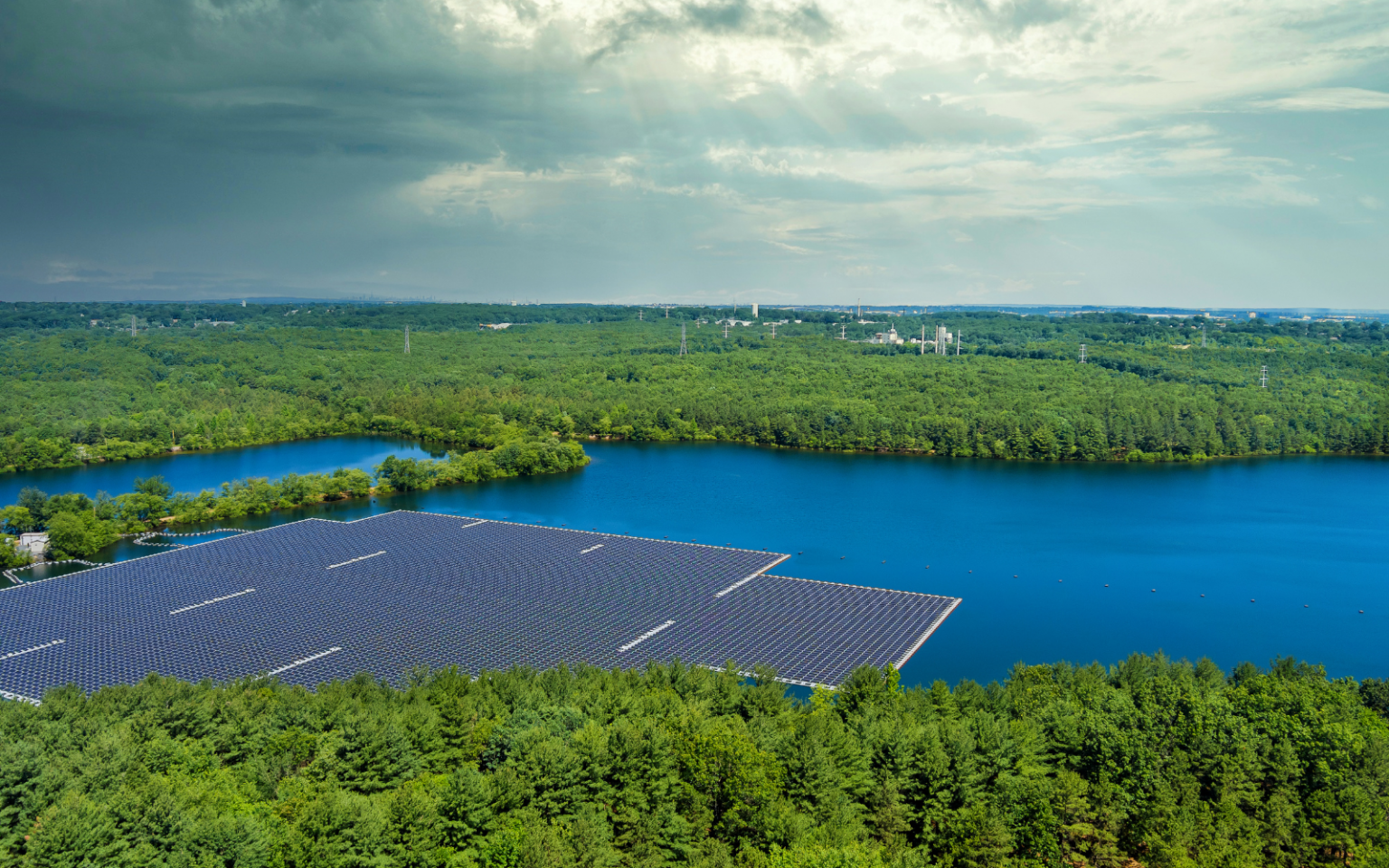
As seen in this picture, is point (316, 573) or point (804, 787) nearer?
point (804, 787)

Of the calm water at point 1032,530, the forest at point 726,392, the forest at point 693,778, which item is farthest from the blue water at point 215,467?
the forest at point 693,778

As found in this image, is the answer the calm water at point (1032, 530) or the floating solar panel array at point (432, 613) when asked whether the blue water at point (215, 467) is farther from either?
the floating solar panel array at point (432, 613)

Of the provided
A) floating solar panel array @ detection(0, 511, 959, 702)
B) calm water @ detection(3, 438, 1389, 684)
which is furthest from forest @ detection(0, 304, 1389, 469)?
floating solar panel array @ detection(0, 511, 959, 702)

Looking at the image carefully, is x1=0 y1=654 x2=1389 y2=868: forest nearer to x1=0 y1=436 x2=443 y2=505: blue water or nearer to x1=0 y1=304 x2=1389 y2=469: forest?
x1=0 y1=436 x2=443 y2=505: blue water

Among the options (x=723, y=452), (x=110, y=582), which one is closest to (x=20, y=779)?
(x=110, y=582)

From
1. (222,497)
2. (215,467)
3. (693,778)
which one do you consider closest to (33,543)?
(222,497)

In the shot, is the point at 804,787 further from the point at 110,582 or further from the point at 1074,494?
the point at 1074,494

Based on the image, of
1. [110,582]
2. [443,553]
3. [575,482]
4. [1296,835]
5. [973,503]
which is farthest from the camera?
[575,482]

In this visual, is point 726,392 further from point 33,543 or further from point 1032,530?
point 33,543
